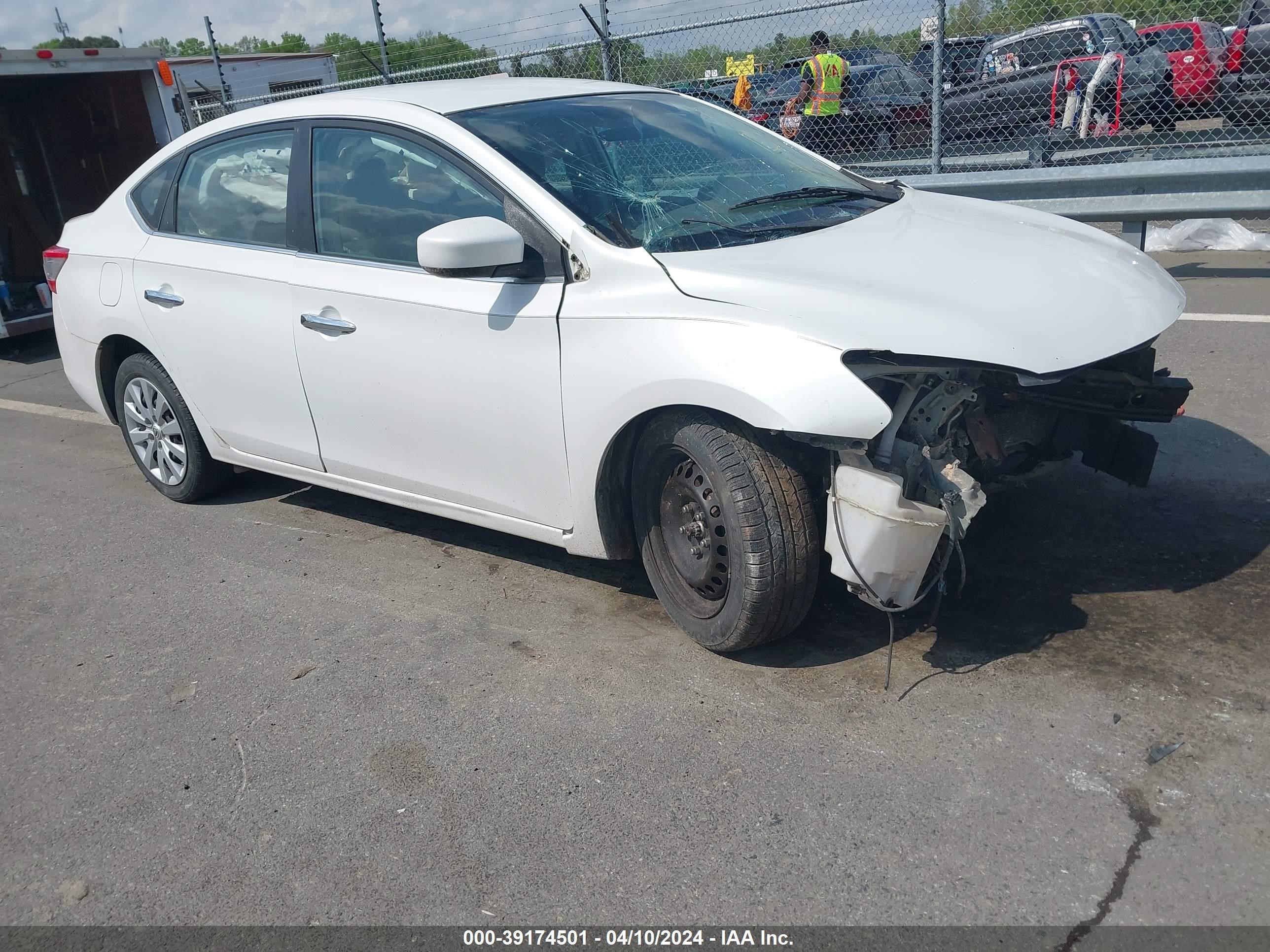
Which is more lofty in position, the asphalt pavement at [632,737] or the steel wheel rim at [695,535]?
the steel wheel rim at [695,535]

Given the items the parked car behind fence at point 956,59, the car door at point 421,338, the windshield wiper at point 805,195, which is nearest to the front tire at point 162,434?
the car door at point 421,338

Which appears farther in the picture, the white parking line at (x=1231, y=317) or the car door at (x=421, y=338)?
the white parking line at (x=1231, y=317)

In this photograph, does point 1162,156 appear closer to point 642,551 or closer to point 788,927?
point 642,551

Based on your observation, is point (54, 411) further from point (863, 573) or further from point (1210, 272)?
point (1210, 272)

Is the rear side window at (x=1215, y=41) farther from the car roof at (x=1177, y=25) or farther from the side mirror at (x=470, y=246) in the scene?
the side mirror at (x=470, y=246)

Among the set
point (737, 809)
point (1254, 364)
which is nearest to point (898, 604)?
point (737, 809)

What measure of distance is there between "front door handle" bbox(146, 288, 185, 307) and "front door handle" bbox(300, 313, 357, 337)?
35.0 inches

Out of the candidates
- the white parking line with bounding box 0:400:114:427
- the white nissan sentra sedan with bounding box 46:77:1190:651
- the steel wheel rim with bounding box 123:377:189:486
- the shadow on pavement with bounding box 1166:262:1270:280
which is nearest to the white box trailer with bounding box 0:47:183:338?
the white parking line with bounding box 0:400:114:427

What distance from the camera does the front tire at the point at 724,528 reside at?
3.19 meters

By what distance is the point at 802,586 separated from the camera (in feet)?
10.7

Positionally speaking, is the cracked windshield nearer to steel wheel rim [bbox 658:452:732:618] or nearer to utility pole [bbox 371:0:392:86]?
steel wheel rim [bbox 658:452:732:618]

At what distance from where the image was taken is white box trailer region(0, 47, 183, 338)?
34.3 feet

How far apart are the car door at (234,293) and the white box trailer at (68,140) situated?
20.1 ft

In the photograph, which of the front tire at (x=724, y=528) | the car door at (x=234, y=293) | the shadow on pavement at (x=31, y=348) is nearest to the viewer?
the front tire at (x=724, y=528)
